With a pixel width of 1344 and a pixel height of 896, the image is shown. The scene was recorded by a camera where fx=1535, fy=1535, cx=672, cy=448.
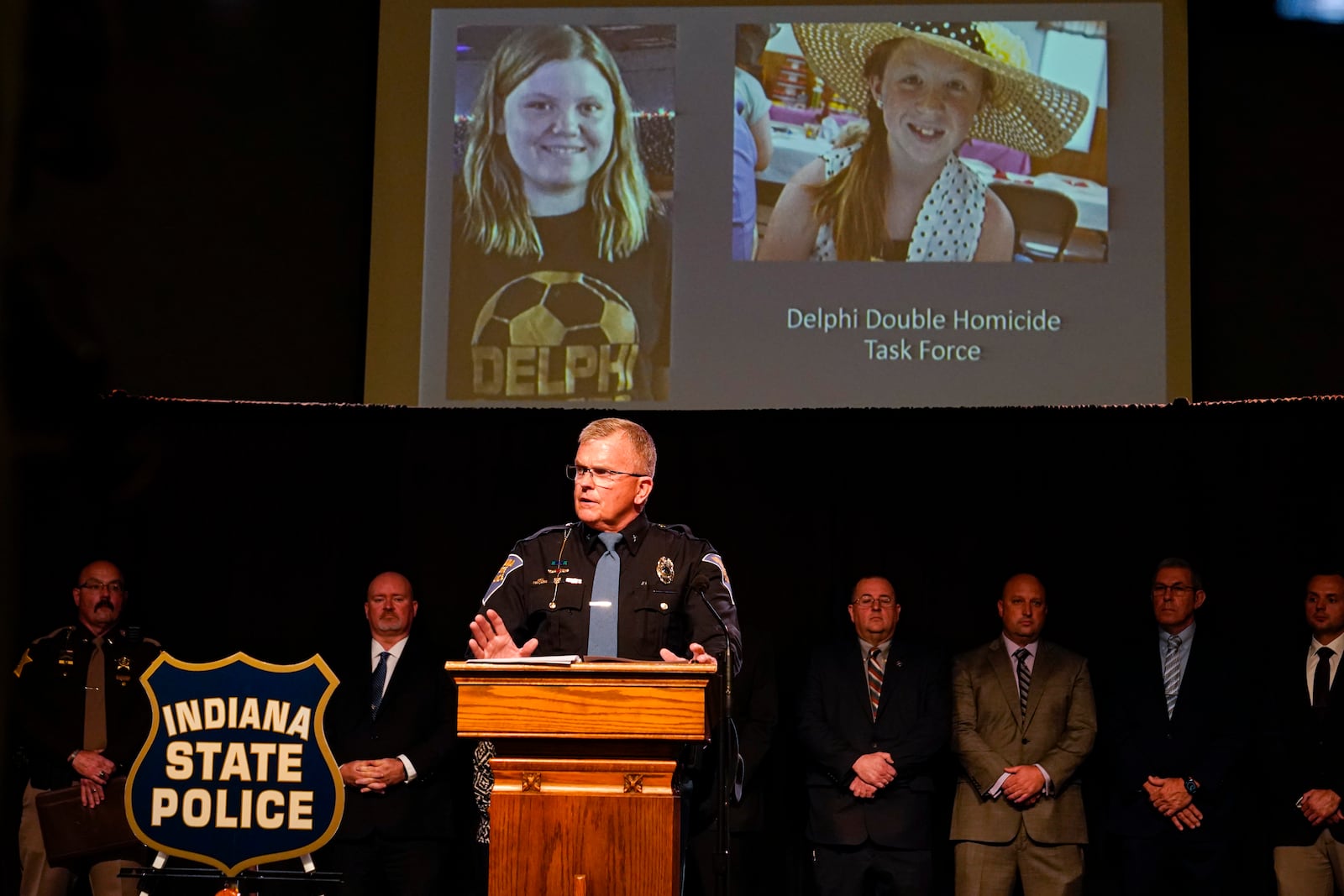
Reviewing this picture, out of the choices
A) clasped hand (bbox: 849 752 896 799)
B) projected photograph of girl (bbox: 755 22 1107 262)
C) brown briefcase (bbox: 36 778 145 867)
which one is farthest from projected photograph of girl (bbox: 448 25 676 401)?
brown briefcase (bbox: 36 778 145 867)

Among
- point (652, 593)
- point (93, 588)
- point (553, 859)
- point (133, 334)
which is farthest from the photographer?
point (133, 334)

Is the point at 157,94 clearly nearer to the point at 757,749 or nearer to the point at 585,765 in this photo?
the point at 757,749

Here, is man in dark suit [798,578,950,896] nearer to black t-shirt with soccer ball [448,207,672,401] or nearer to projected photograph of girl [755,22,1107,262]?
black t-shirt with soccer ball [448,207,672,401]

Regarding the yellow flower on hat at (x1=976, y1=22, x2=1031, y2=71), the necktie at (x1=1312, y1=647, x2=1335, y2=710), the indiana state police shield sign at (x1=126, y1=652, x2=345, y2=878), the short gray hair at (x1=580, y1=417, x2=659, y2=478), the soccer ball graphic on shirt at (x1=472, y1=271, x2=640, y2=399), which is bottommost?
the indiana state police shield sign at (x1=126, y1=652, x2=345, y2=878)

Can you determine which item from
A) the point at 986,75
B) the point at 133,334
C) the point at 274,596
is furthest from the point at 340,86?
the point at 986,75

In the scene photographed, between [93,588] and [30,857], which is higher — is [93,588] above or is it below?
above

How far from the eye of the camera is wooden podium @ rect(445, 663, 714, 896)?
3.05m

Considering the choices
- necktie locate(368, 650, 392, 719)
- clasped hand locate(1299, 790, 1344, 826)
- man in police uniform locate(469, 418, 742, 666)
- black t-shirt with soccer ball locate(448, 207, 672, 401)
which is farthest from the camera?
black t-shirt with soccer ball locate(448, 207, 672, 401)

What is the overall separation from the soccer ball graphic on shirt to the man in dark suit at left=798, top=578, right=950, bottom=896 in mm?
1392

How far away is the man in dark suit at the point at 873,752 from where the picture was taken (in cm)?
568

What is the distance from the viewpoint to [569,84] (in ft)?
20.9

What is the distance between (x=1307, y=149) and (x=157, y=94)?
4814 mm

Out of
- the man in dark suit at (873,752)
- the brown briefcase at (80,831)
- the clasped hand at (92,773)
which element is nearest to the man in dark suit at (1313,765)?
the man in dark suit at (873,752)

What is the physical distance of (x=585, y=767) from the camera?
10.2ft
